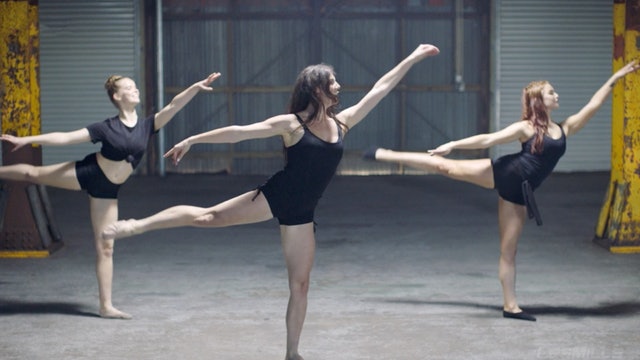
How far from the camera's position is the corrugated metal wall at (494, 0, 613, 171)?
19125mm

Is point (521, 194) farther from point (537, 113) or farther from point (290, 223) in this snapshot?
point (290, 223)

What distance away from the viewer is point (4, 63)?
10.7m

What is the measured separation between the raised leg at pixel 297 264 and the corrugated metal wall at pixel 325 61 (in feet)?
42.2

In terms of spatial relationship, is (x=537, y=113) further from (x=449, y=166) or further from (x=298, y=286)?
(x=298, y=286)

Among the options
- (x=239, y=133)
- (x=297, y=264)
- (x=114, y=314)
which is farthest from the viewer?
(x=114, y=314)

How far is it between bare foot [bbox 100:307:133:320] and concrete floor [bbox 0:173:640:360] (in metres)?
0.08

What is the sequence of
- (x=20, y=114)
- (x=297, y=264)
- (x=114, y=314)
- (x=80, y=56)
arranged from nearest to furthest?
1. (x=297, y=264)
2. (x=114, y=314)
3. (x=20, y=114)
4. (x=80, y=56)

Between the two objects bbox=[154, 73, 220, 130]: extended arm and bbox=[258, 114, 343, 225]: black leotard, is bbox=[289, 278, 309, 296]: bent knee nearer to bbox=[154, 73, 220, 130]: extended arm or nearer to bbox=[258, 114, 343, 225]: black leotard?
bbox=[258, 114, 343, 225]: black leotard

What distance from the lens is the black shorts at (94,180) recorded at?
7785 millimetres

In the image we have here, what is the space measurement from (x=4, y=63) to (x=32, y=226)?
5.75 ft

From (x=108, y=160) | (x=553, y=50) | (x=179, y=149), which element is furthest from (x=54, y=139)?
(x=553, y=50)

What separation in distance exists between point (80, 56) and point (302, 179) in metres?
13.7

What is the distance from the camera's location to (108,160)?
778cm

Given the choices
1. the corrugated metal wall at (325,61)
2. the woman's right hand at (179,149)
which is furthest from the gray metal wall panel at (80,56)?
the woman's right hand at (179,149)
